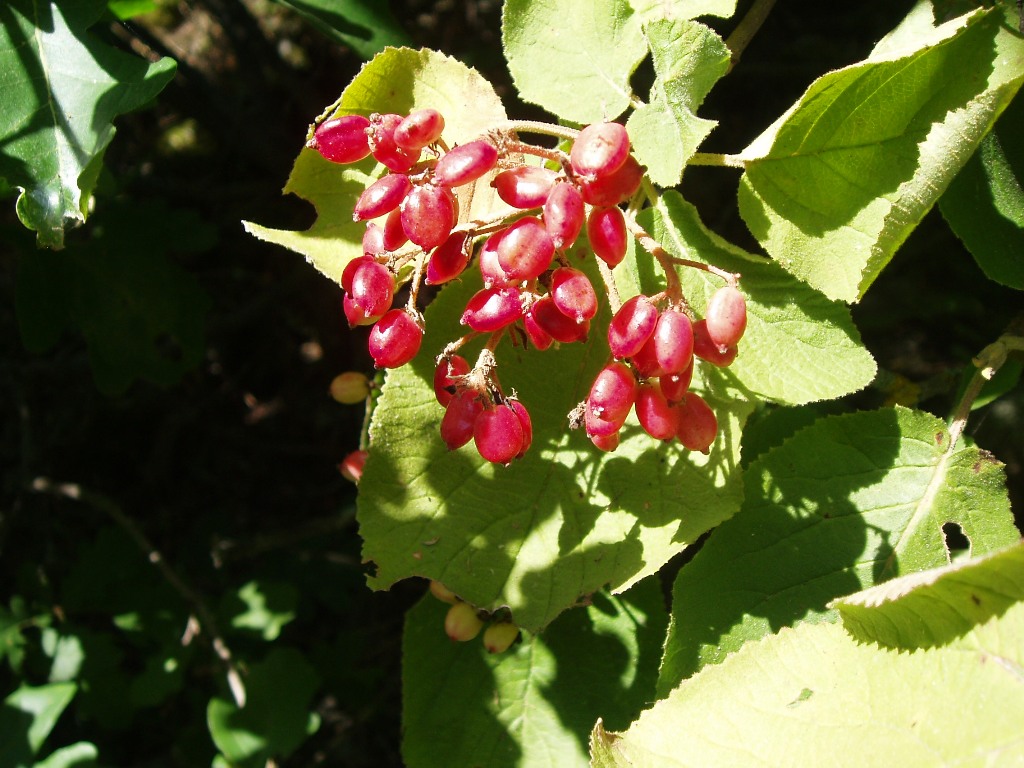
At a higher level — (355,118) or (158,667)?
(355,118)

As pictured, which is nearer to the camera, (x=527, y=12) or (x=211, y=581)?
(x=527, y=12)

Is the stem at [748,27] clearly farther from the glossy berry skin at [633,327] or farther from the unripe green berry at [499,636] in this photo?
the unripe green berry at [499,636]

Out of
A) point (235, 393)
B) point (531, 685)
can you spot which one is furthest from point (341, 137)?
point (235, 393)

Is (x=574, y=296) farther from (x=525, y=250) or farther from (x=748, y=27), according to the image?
(x=748, y=27)

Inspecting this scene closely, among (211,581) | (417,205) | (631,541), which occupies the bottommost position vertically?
(211,581)

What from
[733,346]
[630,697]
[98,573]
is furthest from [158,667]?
[733,346]

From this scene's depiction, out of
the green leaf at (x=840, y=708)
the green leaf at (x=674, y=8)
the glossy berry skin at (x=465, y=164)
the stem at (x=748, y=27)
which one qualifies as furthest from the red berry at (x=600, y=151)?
the green leaf at (x=840, y=708)

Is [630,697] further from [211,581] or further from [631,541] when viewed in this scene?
[211,581]
